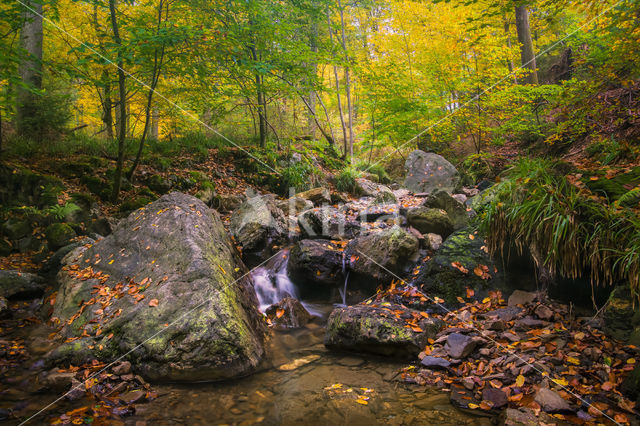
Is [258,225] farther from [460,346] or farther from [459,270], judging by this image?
[460,346]

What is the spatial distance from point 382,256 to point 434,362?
238cm

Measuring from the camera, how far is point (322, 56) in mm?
9258

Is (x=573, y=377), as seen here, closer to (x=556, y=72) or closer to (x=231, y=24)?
(x=231, y=24)

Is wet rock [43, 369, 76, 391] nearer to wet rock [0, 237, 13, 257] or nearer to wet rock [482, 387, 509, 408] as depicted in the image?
wet rock [482, 387, 509, 408]

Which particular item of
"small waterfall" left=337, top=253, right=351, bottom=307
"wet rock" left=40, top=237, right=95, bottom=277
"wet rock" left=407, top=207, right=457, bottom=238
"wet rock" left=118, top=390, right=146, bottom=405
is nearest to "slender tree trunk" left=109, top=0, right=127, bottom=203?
"wet rock" left=40, top=237, right=95, bottom=277

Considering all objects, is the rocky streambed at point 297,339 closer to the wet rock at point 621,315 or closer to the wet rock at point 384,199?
the wet rock at point 621,315

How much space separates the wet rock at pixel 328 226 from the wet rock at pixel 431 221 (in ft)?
4.19

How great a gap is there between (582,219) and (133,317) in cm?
478

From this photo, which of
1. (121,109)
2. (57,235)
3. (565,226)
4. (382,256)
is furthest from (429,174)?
(57,235)

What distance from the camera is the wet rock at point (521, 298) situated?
378 centimetres

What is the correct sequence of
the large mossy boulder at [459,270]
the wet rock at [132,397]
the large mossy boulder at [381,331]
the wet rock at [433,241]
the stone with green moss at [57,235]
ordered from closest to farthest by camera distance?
the wet rock at [132,397] < the large mossy boulder at [381,331] < the large mossy boulder at [459,270] < the wet rock at [433,241] < the stone with green moss at [57,235]

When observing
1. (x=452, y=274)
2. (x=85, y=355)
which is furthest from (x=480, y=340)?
(x=85, y=355)

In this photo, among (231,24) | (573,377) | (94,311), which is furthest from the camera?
(231,24)

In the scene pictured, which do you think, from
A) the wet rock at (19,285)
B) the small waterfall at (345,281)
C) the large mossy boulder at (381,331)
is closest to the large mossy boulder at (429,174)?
the small waterfall at (345,281)
